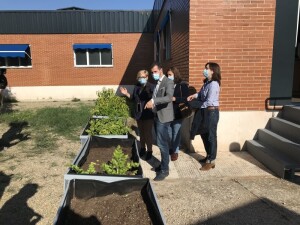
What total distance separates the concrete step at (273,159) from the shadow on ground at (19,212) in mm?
3801

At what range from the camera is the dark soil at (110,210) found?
2438 mm

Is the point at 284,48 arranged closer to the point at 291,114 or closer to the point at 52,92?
the point at 291,114

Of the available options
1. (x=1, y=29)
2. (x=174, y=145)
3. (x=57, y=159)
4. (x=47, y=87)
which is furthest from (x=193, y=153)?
(x=1, y=29)

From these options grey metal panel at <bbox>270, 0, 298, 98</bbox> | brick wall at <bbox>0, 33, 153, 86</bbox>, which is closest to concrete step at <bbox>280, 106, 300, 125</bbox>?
grey metal panel at <bbox>270, 0, 298, 98</bbox>

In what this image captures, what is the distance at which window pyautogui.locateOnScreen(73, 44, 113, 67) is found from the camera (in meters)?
16.8

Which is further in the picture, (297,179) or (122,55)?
(122,55)

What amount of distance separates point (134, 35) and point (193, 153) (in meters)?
12.2

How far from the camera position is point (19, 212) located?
12.0 ft

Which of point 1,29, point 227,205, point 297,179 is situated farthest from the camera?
point 1,29

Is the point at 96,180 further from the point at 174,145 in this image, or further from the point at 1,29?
the point at 1,29

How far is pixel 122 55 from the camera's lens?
16828mm

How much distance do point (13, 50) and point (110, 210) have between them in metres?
15.8

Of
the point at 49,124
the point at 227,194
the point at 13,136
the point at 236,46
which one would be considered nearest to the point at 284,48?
the point at 236,46

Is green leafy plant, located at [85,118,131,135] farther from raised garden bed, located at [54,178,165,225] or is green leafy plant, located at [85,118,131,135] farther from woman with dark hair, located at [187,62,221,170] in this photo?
raised garden bed, located at [54,178,165,225]
